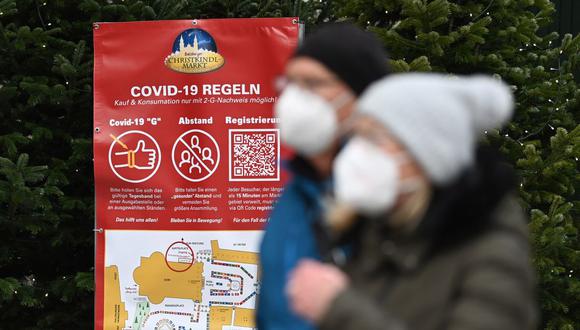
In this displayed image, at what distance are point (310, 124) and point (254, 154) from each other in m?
2.56

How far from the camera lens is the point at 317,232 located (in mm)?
1872

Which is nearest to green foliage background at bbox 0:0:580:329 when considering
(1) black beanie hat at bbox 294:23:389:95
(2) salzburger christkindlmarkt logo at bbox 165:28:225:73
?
(2) salzburger christkindlmarkt logo at bbox 165:28:225:73

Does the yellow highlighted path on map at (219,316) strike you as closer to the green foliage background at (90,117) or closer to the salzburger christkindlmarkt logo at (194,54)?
the green foliage background at (90,117)

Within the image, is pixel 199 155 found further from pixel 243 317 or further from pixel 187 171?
pixel 243 317

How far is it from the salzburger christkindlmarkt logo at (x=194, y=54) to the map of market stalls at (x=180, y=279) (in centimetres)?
85

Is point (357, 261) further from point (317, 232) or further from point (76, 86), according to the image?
point (76, 86)

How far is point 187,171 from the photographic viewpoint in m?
4.45

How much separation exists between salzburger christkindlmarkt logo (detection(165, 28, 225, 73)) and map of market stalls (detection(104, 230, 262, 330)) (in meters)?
0.85

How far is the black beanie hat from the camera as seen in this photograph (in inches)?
74.0

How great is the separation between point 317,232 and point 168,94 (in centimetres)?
271

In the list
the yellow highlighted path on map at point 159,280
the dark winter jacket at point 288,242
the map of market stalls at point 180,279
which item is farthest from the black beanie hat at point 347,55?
the yellow highlighted path on map at point 159,280

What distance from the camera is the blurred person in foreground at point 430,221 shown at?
4.75 ft

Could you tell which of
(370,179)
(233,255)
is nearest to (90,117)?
(233,255)

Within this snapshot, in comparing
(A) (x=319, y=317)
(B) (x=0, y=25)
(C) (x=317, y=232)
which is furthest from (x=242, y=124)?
(A) (x=319, y=317)
